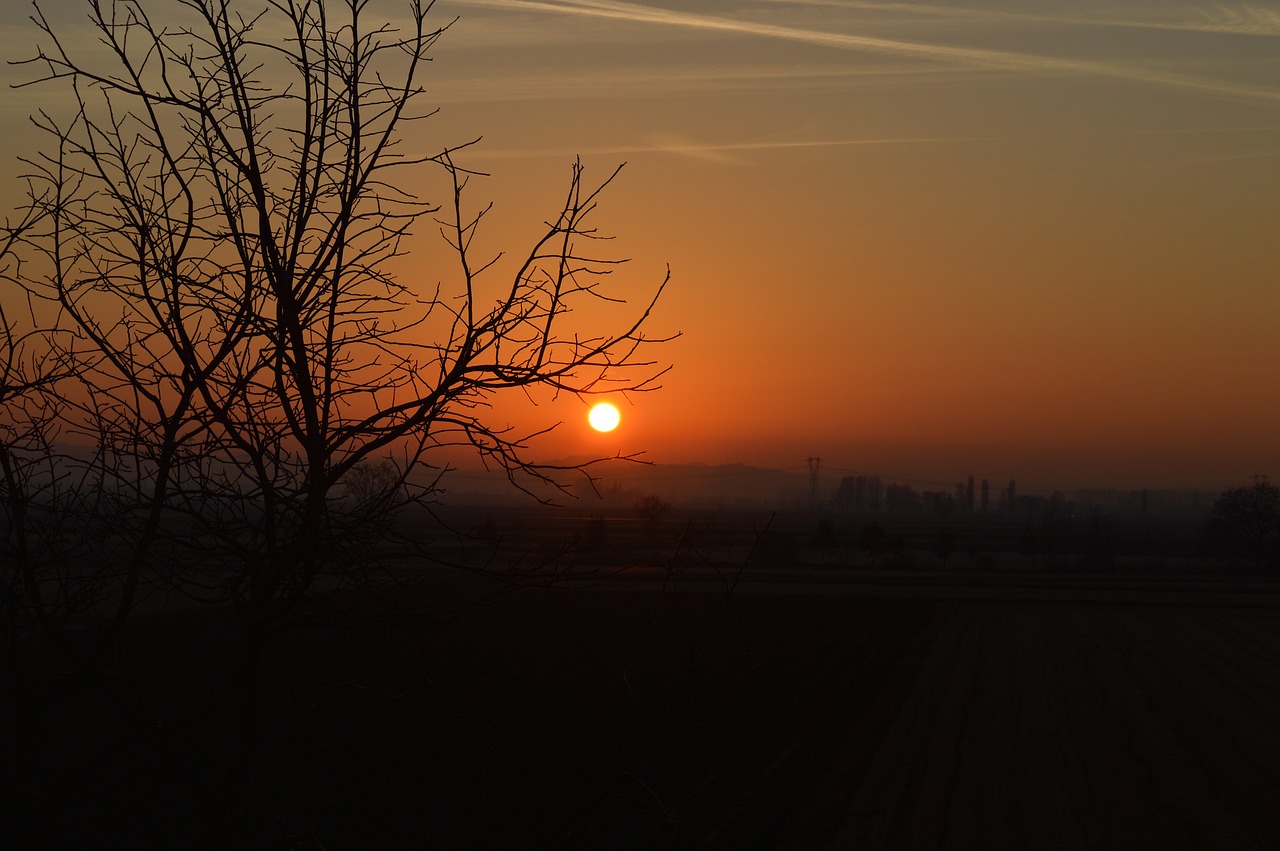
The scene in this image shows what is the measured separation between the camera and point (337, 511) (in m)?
2.95

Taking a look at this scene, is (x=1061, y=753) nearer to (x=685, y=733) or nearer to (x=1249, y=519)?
(x=685, y=733)

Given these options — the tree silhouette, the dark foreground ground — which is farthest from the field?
the tree silhouette

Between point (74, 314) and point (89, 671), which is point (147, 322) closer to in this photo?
point (74, 314)

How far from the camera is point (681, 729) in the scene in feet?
9.00

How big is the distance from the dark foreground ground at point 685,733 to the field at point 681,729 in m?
0.03

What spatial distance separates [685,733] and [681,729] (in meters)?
0.11

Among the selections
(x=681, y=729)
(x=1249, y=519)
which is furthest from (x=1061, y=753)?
(x=1249, y=519)

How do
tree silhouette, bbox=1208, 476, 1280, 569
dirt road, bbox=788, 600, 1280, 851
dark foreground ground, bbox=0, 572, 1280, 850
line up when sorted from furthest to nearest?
tree silhouette, bbox=1208, 476, 1280, 569 → dirt road, bbox=788, 600, 1280, 851 → dark foreground ground, bbox=0, 572, 1280, 850

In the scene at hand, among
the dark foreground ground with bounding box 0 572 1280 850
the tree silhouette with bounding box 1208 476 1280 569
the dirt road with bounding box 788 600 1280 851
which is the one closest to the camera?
the dark foreground ground with bounding box 0 572 1280 850

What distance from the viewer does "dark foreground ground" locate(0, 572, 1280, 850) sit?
2.78 meters

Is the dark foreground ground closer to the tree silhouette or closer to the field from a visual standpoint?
the field

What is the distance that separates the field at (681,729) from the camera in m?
2.79

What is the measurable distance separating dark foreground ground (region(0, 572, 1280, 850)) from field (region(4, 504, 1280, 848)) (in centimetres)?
3

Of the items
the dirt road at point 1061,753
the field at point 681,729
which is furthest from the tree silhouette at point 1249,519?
the dirt road at point 1061,753
